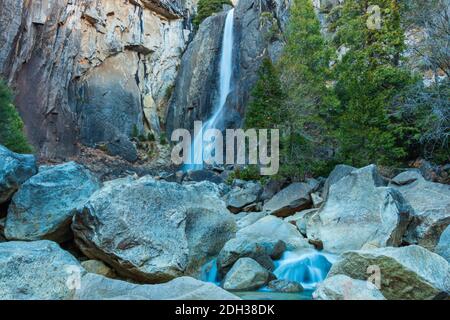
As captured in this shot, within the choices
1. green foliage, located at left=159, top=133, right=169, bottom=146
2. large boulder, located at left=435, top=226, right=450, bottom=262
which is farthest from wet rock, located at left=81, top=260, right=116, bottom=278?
green foliage, located at left=159, top=133, right=169, bottom=146

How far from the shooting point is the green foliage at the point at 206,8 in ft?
132

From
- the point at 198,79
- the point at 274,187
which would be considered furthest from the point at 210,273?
the point at 198,79

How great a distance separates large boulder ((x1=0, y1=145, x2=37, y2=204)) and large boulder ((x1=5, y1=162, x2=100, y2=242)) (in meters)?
0.22

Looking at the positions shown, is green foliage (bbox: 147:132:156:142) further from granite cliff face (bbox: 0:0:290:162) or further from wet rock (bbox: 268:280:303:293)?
wet rock (bbox: 268:280:303:293)

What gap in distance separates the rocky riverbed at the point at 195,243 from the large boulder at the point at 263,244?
28 millimetres

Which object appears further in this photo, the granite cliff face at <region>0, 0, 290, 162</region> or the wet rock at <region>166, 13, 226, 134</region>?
the wet rock at <region>166, 13, 226, 134</region>

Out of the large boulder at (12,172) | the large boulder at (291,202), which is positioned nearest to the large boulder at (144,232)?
the large boulder at (12,172)

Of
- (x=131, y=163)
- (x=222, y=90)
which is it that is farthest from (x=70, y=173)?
(x=222, y=90)

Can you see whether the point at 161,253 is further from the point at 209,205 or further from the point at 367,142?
the point at 367,142

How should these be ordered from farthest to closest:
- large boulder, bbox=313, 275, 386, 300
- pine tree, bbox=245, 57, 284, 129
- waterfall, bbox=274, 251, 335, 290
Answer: pine tree, bbox=245, 57, 284, 129
waterfall, bbox=274, 251, 335, 290
large boulder, bbox=313, 275, 386, 300

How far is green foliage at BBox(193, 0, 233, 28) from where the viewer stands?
40094 mm

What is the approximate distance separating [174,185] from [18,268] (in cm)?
361

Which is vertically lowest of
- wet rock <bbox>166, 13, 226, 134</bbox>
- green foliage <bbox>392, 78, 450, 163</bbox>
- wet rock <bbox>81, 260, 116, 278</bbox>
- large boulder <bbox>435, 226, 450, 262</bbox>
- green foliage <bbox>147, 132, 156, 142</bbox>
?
wet rock <bbox>81, 260, 116, 278</bbox>

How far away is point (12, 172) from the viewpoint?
823cm
